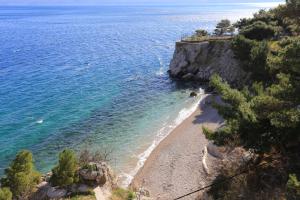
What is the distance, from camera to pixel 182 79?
232ft

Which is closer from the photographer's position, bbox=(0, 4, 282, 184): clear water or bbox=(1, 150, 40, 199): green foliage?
bbox=(1, 150, 40, 199): green foliage

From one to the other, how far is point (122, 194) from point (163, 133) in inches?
596

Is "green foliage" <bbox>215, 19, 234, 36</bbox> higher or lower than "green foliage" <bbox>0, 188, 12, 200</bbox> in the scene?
higher

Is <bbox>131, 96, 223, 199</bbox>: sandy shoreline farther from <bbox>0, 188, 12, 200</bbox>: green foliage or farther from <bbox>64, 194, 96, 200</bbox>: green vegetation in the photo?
<bbox>0, 188, 12, 200</bbox>: green foliage

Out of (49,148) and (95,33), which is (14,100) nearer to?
(49,148)

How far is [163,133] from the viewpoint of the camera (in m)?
45.5

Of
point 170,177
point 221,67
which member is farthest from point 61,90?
point 170,177

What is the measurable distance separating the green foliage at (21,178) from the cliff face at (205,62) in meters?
41.7

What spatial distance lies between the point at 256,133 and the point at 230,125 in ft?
5.44

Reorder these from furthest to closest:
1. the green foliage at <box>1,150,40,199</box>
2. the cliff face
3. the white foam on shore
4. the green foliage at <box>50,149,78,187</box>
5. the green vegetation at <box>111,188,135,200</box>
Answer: the cliff face
the white foam on shore
the green vegetation at <box>111,188,135,200</box>
the green foliage at <box>50,149,78,187</box>
the green foliage at <box>1,150,40,199</box>

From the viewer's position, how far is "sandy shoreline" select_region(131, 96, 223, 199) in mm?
32750

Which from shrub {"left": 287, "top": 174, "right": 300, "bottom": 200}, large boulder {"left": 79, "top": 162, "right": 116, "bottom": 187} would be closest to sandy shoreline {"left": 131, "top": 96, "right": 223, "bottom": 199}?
large boulder {"left": 79, "top": 162, "right": 116, "bottom": 187}

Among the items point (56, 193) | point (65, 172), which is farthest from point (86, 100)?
point (56, 193)

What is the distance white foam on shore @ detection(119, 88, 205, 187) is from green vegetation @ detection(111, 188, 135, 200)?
94.4 inches
